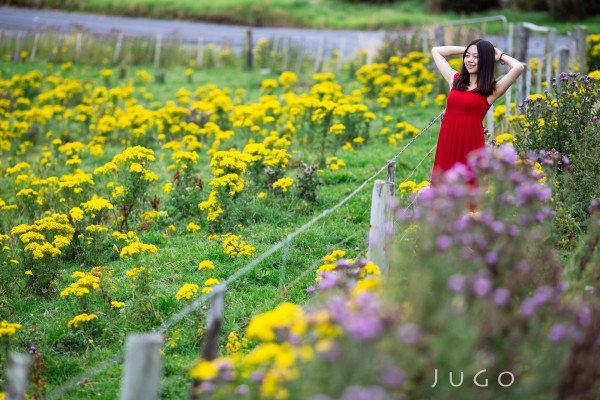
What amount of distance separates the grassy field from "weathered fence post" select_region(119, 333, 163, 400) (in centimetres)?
2287

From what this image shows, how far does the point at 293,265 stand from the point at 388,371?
4527 mm

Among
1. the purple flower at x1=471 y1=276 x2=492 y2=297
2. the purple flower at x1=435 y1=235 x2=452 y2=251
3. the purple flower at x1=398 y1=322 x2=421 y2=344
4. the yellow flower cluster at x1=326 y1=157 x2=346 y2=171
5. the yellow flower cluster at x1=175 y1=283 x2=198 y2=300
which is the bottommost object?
the yellow flower cluster at x1=175 y1=283 x2=198 y2=300

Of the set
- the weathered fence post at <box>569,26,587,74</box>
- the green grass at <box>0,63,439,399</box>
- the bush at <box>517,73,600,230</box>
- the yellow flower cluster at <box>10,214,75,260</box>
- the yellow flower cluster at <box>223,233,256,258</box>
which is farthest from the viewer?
the weathered fence post at <box>569,26,587,74</box>

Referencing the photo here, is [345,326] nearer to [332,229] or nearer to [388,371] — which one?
[388,371]

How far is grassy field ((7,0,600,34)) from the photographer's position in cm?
2681

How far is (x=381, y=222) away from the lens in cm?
530

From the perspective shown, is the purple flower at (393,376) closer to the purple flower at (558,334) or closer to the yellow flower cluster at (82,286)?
the purple flower at (558,334)

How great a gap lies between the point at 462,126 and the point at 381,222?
1.88 meters

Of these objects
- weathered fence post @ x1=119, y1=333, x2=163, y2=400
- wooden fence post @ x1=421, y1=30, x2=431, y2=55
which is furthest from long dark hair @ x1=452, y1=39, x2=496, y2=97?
wooden fence post @ x1=421, y1=30, x2=431, y2=55

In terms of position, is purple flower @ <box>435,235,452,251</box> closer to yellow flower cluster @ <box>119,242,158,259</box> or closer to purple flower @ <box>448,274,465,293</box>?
purple flower @ <box>448,274,465,293</box>

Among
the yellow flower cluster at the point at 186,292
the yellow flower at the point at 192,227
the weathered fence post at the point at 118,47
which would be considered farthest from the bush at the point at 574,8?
the yellow flower cluster at the point at 186,292

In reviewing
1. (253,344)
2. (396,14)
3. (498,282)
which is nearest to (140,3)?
(396,14)

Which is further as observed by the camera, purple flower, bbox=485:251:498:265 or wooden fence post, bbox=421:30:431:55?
wooden fence post, bbox=421:30:431:55

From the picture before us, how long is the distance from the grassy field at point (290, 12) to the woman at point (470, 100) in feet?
60.7
